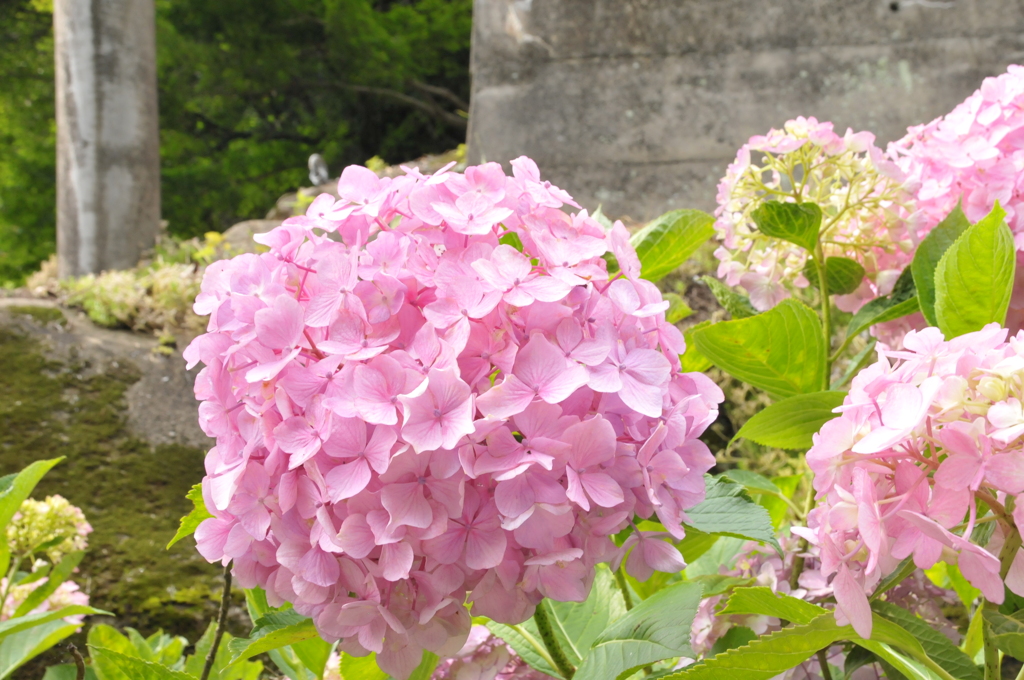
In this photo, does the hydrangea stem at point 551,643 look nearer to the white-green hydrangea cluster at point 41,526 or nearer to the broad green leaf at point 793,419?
the broad green leaf at point 793,419

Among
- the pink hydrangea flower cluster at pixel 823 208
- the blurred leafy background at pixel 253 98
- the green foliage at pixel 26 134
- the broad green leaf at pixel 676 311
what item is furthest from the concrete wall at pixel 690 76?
the green foliage at pixel 26 134

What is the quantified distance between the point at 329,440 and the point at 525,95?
124 inches

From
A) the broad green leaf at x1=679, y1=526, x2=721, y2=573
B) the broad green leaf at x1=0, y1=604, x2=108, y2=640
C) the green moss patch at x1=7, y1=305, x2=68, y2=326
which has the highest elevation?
the broad green leaf at x1=679, y1=526, x2=721, y2=573

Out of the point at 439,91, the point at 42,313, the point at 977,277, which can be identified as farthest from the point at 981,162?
the point at 439,91

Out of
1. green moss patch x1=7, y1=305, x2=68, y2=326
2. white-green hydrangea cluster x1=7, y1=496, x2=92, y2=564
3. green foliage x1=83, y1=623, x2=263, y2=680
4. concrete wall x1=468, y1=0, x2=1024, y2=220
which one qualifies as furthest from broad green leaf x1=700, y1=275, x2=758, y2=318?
green moss patch x1=7, y1=305, x2=68, y2=326

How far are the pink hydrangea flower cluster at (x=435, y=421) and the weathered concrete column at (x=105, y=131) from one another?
18.0 ft

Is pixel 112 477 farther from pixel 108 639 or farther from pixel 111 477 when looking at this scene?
pixel 108 639

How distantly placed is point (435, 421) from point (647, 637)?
24 cm

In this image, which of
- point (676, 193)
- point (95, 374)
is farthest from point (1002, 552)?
point (676, 193)

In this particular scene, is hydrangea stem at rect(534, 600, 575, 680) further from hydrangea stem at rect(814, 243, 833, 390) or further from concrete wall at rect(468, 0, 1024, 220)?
A: concrete wall at rect(468, 0, 1024, 220)

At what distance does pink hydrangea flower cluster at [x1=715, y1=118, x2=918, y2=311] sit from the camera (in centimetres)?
86

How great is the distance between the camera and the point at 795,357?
2.53 ft

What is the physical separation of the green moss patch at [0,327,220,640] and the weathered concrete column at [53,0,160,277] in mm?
3065

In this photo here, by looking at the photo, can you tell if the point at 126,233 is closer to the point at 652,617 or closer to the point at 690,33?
the point at 690,33
